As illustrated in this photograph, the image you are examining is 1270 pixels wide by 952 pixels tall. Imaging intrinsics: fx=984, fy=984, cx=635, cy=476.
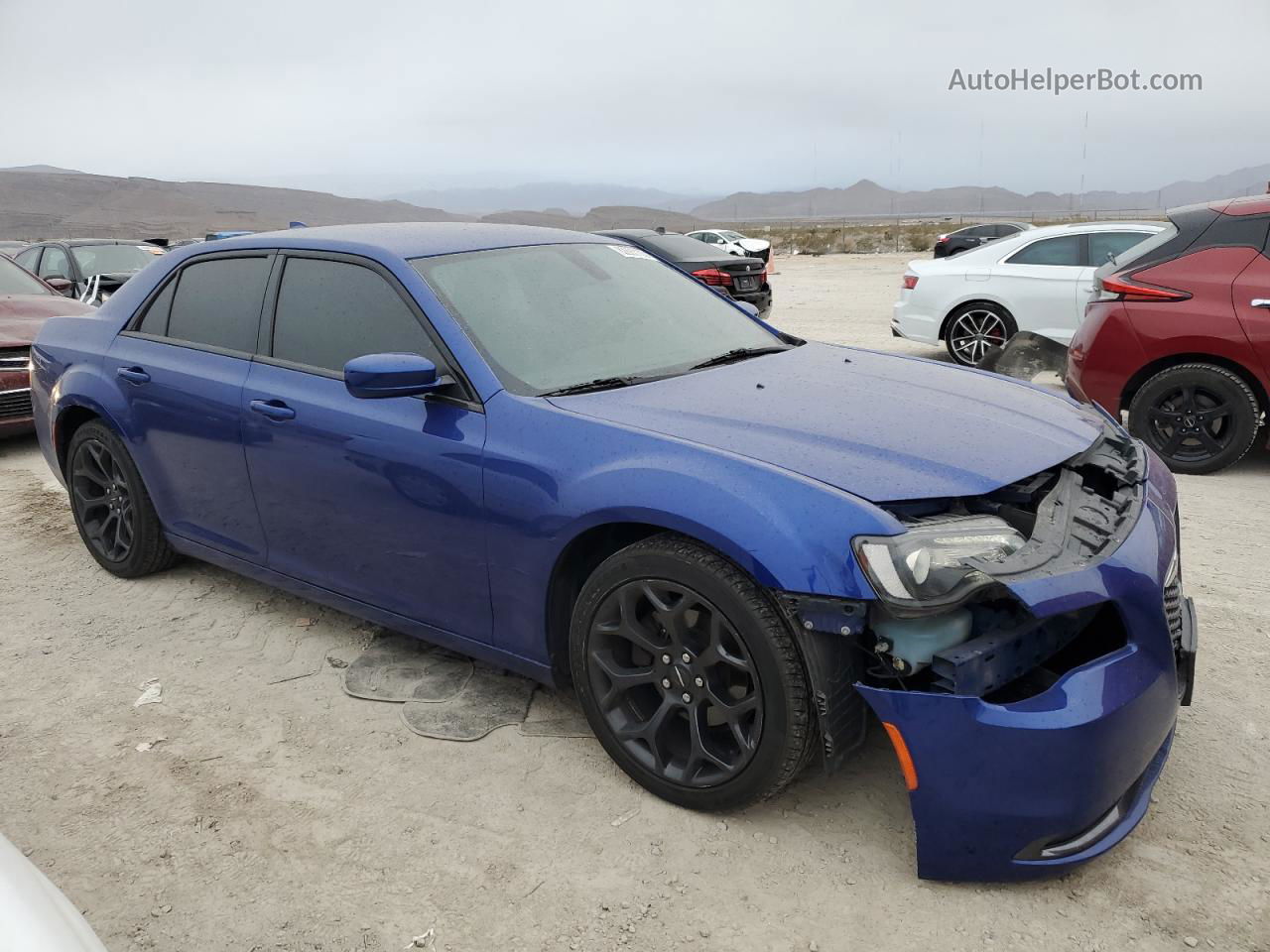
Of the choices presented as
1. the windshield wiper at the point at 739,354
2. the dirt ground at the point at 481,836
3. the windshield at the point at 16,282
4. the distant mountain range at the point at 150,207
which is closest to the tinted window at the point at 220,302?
the dirt ground at the point at 481,836

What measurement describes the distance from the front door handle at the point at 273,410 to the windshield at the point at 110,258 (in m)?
10.4

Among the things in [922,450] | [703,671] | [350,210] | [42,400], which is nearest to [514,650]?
[703,671]

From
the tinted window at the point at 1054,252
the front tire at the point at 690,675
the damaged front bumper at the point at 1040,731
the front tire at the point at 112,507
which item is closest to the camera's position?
the damaged front bumper at the point at 1040,731

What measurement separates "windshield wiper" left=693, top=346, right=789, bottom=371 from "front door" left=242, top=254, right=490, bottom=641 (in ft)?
2.91

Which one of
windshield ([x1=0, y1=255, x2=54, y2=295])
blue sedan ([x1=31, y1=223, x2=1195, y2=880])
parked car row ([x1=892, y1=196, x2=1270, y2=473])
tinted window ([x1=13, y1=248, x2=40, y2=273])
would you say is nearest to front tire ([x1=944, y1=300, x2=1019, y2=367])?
parked car row ([x1=892, y1=196, x2=1270, y2=473])

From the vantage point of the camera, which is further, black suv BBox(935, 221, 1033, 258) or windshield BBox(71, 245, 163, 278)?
black suv BBox(935, 221, 1033, 258)

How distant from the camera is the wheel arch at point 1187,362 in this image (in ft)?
19.2

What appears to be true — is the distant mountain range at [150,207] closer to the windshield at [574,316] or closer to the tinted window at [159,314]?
the tinted window at [159,314]

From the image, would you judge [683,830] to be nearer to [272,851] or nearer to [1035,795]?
[1035,795]

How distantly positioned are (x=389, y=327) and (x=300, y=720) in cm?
140

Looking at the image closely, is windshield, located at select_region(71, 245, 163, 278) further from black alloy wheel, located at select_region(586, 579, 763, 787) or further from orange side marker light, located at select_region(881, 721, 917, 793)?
orange side marker light, located at select_region(881, 721, 917, 793)

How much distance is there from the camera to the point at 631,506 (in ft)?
8.73

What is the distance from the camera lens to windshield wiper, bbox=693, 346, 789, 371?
349 centimetres

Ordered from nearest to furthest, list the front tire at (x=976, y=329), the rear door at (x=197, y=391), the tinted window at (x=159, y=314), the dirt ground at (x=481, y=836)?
1. the dirt ground at (x=481, y=836)
2. the rear door at (x=197, y=391)
3. the tinted window at (x=159, y=314)
4. the front tire at (x=976, y=329)
